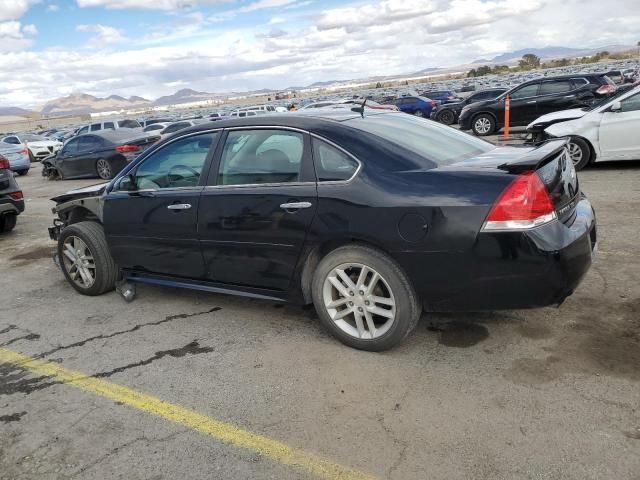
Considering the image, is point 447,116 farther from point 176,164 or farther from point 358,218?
point 358,218

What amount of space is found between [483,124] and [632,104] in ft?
26.0

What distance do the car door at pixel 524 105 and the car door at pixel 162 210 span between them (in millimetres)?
Result: 13492

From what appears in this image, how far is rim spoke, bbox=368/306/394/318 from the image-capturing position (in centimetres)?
348

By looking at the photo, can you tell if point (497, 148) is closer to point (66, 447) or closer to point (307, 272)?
point (307, 272)

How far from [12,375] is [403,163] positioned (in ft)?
9.86

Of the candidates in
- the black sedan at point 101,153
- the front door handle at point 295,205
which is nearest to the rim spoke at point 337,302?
the front door handle at point 295,205

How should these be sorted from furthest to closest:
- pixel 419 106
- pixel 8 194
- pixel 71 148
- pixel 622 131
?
1. pixel 419 106
2. pixel 71 148
3. pixel 622 131
4. pixel 8 194

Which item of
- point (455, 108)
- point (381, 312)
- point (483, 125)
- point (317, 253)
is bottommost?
point (381, 312)

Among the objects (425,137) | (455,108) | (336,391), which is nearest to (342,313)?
(336,391)

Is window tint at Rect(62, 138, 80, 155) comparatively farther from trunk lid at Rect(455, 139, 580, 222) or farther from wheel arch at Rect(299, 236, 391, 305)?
trunk lid at Rect(455, 139, 580, 222)

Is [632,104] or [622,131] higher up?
[632,104]

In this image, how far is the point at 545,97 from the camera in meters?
15.6

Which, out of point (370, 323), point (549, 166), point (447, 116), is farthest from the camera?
point (447, 116)

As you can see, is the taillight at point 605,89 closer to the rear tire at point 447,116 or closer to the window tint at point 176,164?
the rear tire at point 447,116
